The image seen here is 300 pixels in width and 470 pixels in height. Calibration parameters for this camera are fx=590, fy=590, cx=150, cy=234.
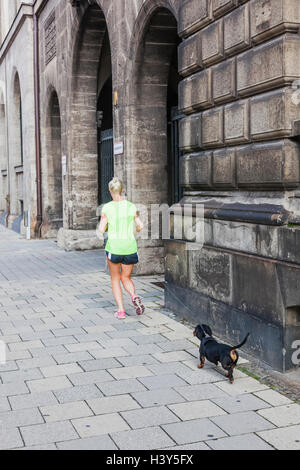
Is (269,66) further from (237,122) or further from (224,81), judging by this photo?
(224,81)

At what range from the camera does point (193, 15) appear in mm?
6219

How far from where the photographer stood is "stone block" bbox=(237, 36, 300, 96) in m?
4.71

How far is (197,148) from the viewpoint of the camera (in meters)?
6.38

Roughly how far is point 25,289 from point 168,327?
10.7ft

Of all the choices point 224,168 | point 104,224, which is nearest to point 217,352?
point 224,168

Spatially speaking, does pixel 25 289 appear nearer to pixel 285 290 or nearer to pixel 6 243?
pixel 285 290

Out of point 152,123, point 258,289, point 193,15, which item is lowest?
point 258,289

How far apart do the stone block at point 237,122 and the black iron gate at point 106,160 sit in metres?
6.96

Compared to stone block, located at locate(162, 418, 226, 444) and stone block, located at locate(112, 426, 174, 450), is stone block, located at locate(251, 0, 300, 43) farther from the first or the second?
stone block, located at locate(112, 426, 174, 450)

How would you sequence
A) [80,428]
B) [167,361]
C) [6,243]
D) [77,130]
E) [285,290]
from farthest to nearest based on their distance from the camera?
[6,243]
[77,130]
[167,361]
[285,290]
[80,428]

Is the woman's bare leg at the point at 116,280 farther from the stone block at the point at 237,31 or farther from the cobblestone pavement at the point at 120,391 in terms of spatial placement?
the stone block at the point at 237,31

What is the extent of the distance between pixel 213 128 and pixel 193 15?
128cm
